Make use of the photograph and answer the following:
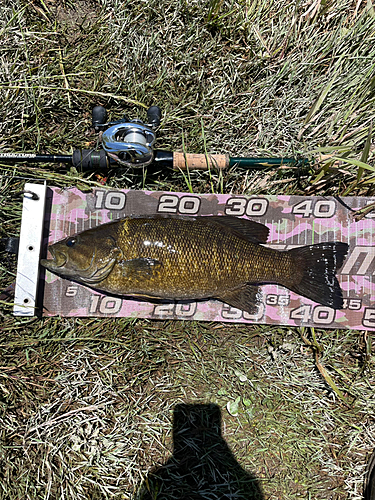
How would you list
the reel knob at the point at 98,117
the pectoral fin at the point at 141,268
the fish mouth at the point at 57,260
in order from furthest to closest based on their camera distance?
the reel knob at the point at 98,117 < the fish mouth at the point at 57,260 < the pectoral fin at the point at 141,268

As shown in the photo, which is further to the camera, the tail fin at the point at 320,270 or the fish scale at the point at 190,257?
the tail fin at the point at 320,270

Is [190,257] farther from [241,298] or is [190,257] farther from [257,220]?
[257,220]

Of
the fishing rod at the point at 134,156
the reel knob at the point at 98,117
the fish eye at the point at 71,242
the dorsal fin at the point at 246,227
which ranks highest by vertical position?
the reel knob at the point at 98,117

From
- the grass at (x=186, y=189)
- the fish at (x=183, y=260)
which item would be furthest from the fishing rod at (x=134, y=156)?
the fish at (x=183, y=260)

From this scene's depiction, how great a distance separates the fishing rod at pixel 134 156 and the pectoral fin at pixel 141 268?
83 centimetres

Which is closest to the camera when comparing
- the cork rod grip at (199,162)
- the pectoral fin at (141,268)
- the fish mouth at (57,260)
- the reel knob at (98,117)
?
the pectoral fin at (141,268)

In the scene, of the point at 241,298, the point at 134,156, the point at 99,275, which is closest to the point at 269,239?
the point at 241,298

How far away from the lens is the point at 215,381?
276cm

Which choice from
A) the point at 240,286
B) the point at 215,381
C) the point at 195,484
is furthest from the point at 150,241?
the point at 195,484

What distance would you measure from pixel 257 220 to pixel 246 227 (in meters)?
0.30

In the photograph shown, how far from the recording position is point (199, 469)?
8.75 feet

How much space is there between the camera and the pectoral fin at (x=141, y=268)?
2312 mm

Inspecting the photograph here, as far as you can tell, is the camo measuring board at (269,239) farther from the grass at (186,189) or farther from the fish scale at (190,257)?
the fish scale at (190,257)

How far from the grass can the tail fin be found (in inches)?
17.2
